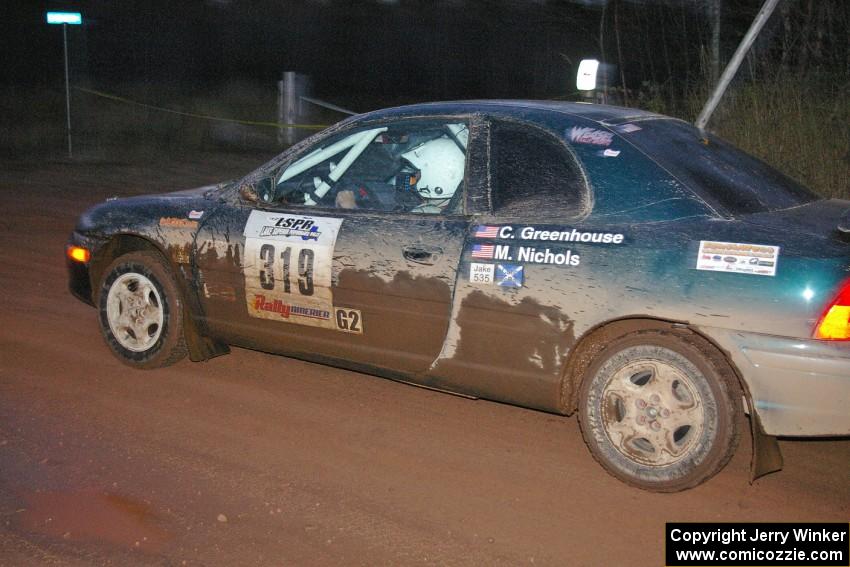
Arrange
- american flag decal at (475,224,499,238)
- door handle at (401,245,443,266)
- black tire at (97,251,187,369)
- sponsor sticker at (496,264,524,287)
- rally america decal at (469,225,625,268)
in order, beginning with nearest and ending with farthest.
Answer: rally america decal at (469,225,625,268) → sponsor sticker at (496,264,524,287) → american flag decal at (475,224,499,238) → door handle at (401,245,443,266) → black tire at (97,251,187,369)

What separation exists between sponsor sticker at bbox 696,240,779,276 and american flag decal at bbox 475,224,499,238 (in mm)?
944

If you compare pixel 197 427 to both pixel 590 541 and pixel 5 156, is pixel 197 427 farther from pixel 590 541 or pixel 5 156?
pixel 5 156

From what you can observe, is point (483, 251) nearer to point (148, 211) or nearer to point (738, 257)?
point (738, 257)

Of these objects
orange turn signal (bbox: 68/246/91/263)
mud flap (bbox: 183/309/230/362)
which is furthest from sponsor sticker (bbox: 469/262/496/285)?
orange turn signal (bbox: 68/246/91/263)

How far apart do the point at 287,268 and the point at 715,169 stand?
218cm

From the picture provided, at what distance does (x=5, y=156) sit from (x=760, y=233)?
53.2ft

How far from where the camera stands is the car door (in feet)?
15.3

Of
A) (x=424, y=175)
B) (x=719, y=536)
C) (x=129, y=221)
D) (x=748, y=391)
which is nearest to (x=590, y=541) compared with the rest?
(x=719, y=536)

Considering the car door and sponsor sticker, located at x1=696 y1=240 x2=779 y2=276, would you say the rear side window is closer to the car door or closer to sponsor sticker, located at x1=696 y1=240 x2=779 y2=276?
the car door

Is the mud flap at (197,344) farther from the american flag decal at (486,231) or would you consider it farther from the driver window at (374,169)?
the american flag decal at (486,231)

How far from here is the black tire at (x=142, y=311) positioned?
18.4 ft

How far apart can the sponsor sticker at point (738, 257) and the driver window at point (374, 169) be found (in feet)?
5.36

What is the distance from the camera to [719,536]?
3852mm

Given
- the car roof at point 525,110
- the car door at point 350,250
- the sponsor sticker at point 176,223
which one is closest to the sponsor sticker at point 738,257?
the car roof at point 525,110
